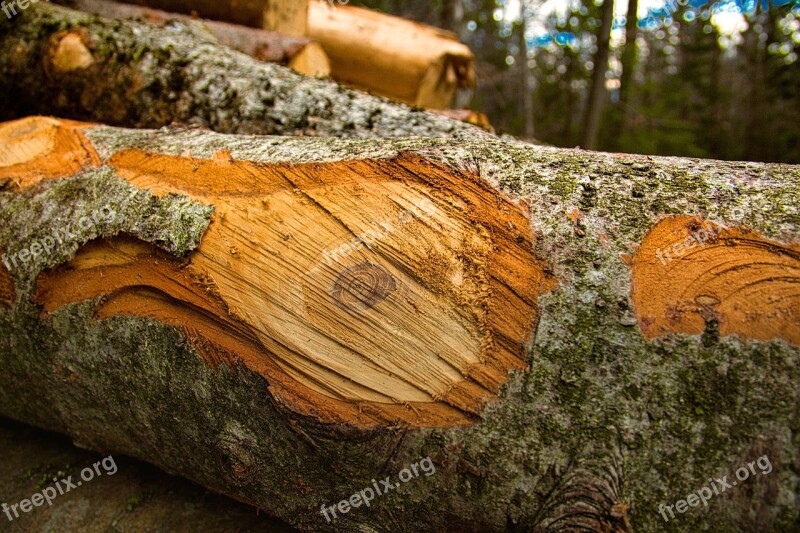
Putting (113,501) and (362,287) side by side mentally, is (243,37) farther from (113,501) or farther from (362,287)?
(113,501)

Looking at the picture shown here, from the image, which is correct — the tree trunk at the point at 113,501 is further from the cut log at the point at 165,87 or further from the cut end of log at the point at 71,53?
the cut end of log at the point at 71,53

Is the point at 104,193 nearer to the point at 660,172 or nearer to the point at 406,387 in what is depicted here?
the point at 406,387

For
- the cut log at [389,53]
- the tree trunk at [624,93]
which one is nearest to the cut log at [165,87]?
the cut log at [389,53]

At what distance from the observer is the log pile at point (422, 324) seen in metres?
1.10

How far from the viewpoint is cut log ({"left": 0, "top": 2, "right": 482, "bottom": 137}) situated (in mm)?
2260

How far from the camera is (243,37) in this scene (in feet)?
10.1

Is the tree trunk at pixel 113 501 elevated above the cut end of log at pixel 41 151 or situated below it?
below

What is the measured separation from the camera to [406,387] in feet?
4.15

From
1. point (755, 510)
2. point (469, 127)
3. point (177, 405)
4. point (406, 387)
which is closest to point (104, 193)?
point (177, 405)

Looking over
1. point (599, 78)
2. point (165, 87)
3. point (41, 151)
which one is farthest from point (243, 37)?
point (599, 78)

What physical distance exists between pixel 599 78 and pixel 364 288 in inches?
218

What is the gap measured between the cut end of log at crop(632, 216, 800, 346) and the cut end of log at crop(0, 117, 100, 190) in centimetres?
173

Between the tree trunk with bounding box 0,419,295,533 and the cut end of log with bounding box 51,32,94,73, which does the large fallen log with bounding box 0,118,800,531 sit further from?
the cut end of log with bounding box 51,32,94,73

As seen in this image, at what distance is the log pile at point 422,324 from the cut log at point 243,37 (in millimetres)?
1419
